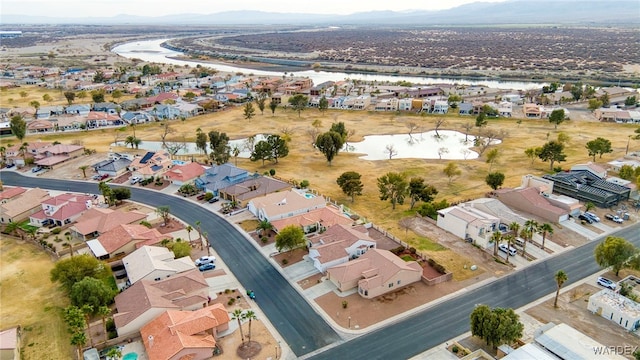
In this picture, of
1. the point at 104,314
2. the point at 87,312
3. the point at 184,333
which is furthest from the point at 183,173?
the point at 184,333

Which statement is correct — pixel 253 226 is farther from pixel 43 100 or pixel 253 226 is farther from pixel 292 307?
pixel 43 100

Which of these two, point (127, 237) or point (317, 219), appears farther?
point (317, 219)

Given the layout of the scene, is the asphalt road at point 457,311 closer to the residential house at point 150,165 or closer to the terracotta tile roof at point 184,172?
the terracotta tile roof at point 184,172

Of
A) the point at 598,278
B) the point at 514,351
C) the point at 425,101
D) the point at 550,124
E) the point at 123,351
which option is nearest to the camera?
the point at 514,351

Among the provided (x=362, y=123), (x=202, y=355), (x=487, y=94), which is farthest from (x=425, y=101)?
(x=202, y=355)

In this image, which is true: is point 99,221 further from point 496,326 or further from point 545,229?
point 545,229
